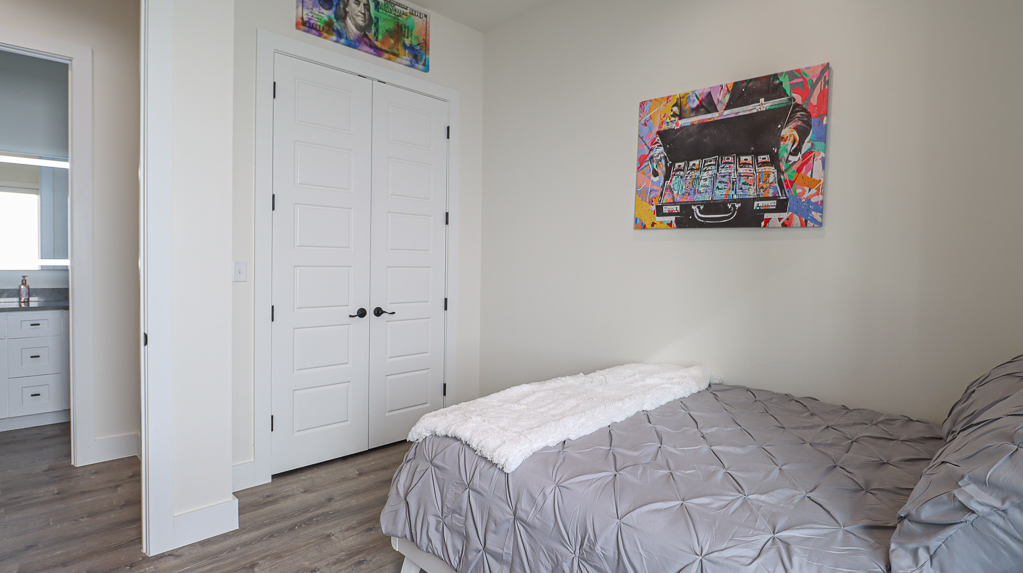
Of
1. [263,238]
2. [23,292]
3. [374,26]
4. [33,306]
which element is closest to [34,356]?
[33,306]

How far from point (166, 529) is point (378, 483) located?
100 cm

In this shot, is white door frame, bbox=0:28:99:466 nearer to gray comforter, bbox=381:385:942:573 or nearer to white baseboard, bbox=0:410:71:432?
white baseboard, bbox=0:410:71:432

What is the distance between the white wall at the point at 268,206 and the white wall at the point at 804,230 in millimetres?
402

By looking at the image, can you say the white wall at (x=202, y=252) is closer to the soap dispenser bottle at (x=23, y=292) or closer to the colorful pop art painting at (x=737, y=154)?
the colorful pop art painting at (x=737, y=154)

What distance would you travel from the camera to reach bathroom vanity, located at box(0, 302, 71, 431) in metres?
3.58

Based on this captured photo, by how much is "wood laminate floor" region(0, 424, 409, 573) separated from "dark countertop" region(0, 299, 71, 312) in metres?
1.04

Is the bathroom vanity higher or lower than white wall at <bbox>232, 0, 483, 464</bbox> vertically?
lower

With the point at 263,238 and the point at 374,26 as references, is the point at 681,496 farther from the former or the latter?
the point at 374,26

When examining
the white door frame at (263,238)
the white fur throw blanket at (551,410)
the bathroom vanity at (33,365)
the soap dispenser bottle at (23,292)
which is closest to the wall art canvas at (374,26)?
the white door frame at (263,238)

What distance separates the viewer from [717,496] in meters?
1.30

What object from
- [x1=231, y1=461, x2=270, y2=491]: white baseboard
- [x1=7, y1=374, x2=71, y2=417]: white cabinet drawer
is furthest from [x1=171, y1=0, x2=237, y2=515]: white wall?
[x1=7, y1=374, x2=71, y2=417]: white cabinet drawer

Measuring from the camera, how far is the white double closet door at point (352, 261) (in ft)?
9.48

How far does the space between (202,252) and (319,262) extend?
0.84 m

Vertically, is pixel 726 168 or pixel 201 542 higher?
pixel 726 168
